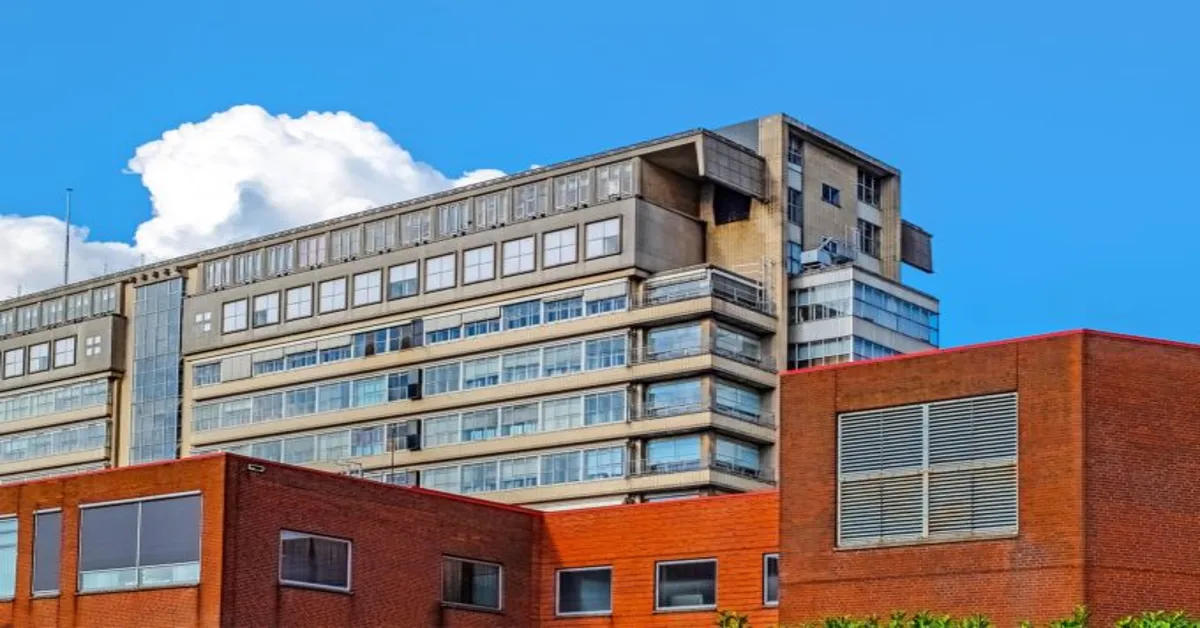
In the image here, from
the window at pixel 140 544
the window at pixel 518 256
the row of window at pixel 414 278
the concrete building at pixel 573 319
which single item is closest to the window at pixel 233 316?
the row of window at pixel 414 278

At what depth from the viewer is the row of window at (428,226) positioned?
106688mm

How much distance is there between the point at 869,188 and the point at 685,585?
66071mm

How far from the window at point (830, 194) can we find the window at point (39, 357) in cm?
5317

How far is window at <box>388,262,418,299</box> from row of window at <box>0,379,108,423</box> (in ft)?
85.6

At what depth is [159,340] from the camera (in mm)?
128625

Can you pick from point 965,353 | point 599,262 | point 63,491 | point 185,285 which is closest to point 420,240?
point 599,262

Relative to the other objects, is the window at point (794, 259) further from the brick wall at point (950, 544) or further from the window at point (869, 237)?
the brick wall at point (950, 544)

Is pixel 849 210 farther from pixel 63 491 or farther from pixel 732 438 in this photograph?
pixel 63 491

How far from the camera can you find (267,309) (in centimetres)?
12038

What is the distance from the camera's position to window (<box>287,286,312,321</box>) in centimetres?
11812

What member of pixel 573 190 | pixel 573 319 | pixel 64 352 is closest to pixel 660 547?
pixel 573 319

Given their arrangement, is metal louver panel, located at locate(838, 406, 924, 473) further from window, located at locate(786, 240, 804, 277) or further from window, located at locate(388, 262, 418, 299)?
window, located at locate(388, 262, 418, 299)

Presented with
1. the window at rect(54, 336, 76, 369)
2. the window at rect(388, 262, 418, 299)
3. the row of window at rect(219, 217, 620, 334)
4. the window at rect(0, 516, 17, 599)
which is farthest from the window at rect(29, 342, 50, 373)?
the window at rect(0, 516, 17, 599)

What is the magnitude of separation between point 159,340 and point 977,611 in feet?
306
